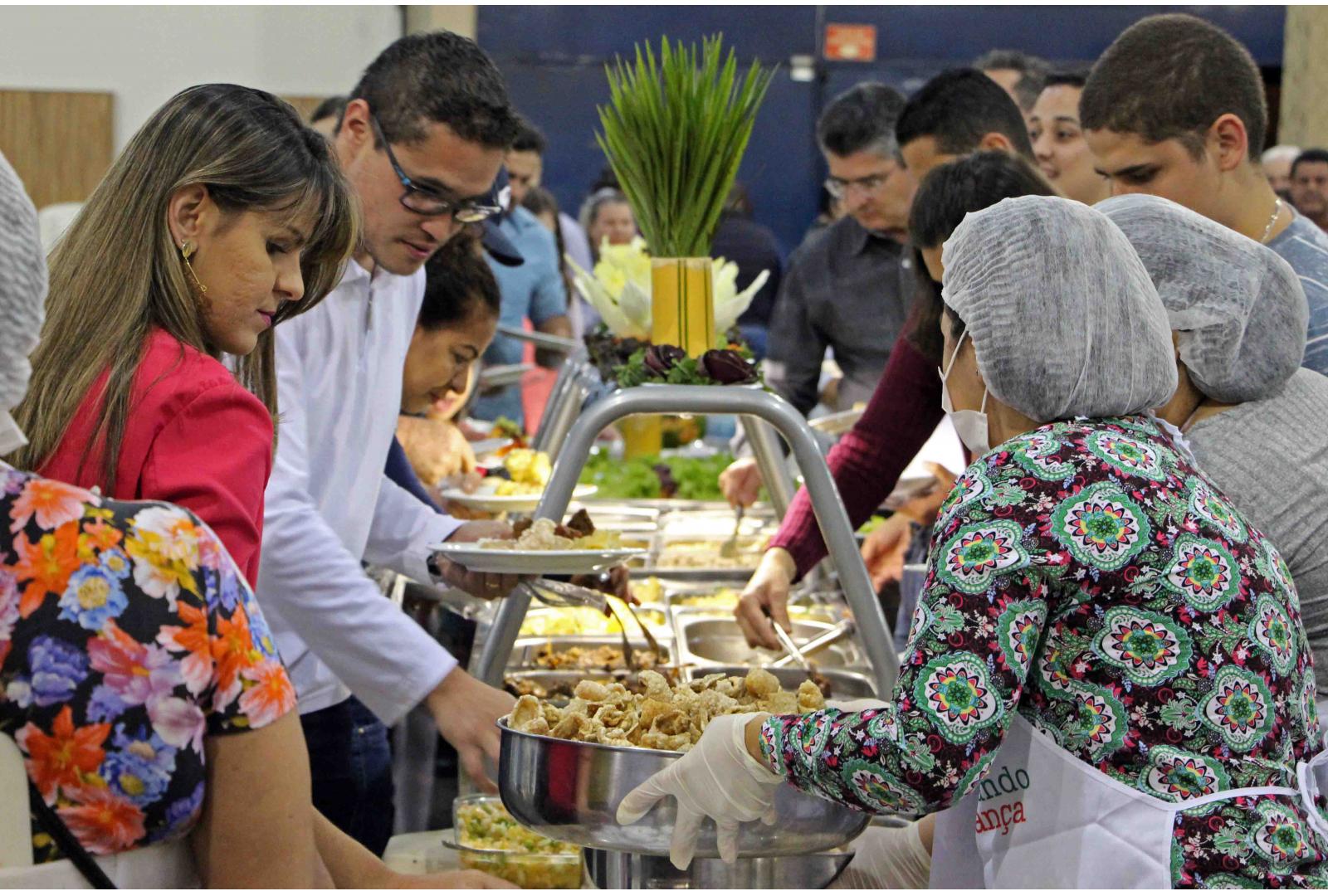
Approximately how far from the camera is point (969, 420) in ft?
5.42

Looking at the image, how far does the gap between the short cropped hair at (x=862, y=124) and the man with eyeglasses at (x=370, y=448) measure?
1921 millimetres

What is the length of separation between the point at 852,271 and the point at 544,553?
9.62 feet

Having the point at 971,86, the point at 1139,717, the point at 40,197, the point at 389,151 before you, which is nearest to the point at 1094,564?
the point at 1139,717

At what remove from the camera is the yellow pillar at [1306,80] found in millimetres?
8266

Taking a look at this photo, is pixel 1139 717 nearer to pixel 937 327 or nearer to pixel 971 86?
pixel 937 327

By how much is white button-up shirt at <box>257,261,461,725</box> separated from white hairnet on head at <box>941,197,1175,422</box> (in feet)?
2.94

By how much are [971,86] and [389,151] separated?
1452 millimetres

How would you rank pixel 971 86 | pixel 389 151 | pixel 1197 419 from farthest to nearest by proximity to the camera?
pixel 971 86 → pixel 389 151 → pixel 1197 419

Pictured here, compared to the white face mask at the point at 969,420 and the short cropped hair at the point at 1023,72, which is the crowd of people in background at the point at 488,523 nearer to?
the white face mask at the point at 969,420

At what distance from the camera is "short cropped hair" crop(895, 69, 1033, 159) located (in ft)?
10.2

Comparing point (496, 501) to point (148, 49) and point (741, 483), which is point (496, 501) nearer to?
point (741, 483)

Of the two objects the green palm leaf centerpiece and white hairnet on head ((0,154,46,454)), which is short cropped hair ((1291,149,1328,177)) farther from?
white hairnet on head ((0,154,46,454))

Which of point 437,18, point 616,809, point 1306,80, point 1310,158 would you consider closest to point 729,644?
point 616,809

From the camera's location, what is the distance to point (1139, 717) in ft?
4.70
